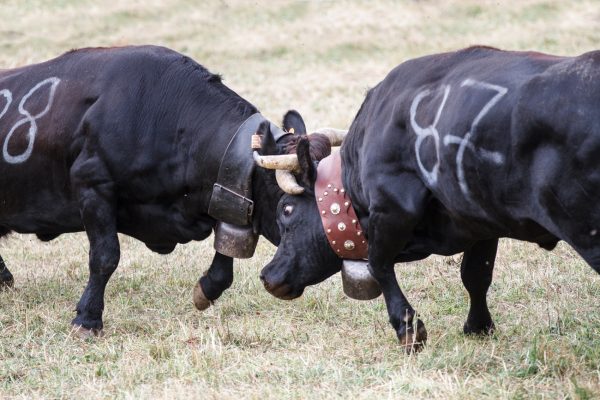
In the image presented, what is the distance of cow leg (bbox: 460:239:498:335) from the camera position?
21.2 ft

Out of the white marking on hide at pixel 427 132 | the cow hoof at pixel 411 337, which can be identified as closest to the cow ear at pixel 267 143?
the white marking on hide at pixel 427 132

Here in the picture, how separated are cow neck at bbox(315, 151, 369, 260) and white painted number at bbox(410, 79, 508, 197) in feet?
3.15

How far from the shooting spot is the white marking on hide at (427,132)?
544 cm

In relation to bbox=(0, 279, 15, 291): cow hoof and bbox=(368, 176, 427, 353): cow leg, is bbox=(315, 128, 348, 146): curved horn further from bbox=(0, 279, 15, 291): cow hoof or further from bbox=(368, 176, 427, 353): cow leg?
bbox=(0, 279, 15, 291): cow hoof

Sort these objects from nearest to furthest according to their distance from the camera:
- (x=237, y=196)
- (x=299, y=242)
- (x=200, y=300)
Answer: (x=299, y=242), (x=237, y=196), (x=200, y=300)

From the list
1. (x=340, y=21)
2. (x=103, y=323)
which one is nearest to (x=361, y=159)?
(x=103, y=323)

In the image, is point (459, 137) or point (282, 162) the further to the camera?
point (282, 162)

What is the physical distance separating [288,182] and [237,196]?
471 millimetres

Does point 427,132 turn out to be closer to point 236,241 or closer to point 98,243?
point 236,241

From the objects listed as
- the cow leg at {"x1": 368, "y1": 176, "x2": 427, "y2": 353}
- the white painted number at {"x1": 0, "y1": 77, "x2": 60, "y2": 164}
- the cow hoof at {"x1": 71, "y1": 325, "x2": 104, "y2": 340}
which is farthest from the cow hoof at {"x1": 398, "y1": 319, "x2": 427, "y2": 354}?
the white painted number at {"x1": 0, "y1": 77, "x2": 60, "y2": 164}

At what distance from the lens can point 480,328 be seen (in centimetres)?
658

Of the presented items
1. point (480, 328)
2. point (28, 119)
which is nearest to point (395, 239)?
point (480, 328)

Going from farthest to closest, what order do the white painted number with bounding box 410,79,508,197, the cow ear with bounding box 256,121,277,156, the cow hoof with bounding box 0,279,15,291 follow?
the cow hoof with bounding box 0,279,15,291, the cow ear with bounding box 256,121,277,156, the white painted number with bounding box 410,79,508,197

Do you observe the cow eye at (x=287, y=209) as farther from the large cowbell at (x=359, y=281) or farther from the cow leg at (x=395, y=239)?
the cow leg at (x=395, y=239)
